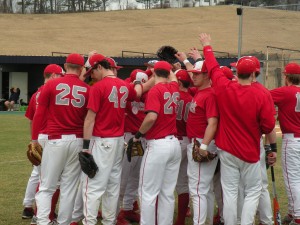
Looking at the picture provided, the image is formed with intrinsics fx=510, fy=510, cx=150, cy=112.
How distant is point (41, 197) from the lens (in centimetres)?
631

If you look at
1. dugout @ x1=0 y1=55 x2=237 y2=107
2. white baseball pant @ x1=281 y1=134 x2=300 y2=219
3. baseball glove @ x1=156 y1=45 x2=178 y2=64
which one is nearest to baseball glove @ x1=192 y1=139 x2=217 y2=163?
white baseball pant @ x1=281 y1=134 x2=300 y2=219

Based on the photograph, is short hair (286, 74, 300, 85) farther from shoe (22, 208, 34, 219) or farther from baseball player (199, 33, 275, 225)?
shoe (22, 208, 34, 219)

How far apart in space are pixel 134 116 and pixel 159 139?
3.74 feet

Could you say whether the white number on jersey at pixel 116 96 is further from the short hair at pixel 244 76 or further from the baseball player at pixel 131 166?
the short hair at pixel 244 76

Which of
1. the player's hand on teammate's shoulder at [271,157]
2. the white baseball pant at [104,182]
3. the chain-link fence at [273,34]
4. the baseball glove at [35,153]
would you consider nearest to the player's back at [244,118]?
the player's hand on teammate's shoulder at [271,157]

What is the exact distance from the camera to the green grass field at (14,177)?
24.8ft

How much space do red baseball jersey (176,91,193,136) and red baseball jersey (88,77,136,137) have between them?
83 cm

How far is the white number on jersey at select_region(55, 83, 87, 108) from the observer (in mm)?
6234

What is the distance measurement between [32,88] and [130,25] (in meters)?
19.4

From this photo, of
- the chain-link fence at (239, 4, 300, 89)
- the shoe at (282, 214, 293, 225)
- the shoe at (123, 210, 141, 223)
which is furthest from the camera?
the chain-link fence at (239, 4, 300, 89)

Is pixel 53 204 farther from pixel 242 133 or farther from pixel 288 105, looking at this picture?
pixel 288 105

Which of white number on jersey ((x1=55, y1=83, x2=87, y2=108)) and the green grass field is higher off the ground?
white number on jersey ((x1=55, y1=83, x2=87, y2=108))

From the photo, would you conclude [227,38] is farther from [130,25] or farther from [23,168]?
[23,168]

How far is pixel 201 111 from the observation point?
641 cm
